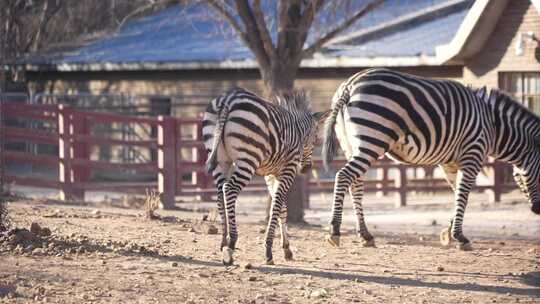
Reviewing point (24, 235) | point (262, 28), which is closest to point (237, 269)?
point (24, 235)

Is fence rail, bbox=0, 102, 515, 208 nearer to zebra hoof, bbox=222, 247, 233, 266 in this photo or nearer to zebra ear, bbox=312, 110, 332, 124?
→ zebra ear, bbox=312, 110, 332, 124

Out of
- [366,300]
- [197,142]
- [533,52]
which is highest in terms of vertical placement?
[533,52]

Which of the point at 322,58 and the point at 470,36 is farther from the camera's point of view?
the point at 322,58

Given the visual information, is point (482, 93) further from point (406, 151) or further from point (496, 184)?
point (496, 184)

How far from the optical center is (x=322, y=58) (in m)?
25.7

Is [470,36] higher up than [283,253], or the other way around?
[470,36]

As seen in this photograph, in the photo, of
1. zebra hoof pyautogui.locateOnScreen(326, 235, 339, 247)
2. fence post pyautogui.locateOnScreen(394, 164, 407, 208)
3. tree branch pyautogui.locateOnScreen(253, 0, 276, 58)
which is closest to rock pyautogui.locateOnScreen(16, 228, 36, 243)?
zebra hoof pyautogui.locateOnScreen(326, 235, 339, 247)

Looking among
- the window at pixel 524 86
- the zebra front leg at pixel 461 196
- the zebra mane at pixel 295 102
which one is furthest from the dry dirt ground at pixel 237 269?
the window at pixel 524 86

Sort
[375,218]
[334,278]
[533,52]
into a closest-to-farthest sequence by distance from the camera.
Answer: [334,278], [375,218], [533,52]

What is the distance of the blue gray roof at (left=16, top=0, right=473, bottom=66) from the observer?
26.1 metres

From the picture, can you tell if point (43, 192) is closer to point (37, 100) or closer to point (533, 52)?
point (37, 100)

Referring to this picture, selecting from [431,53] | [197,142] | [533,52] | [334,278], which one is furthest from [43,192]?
[334,278]

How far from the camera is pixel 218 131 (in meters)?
10.6

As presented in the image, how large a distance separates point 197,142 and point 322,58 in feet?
23.9
